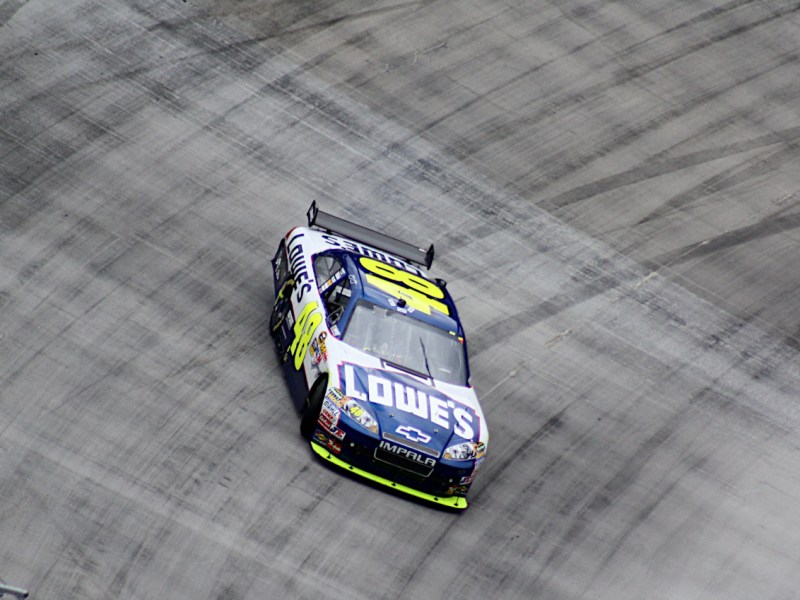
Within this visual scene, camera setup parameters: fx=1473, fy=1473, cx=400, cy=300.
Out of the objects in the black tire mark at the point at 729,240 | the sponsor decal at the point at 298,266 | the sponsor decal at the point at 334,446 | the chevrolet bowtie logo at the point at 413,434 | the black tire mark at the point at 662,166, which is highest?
the sponsor decal at the point at 298,266

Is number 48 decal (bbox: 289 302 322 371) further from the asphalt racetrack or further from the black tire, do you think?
the black tire

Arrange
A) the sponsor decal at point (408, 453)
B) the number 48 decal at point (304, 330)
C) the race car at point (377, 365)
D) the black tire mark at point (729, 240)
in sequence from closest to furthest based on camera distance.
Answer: the sponsor decal at point (408, 453)
the race car at point (377, 365)
the number 48 decal at point (304, 330)
the black tire mark at point (729, 240)

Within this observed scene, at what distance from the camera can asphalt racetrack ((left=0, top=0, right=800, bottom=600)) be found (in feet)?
47.1

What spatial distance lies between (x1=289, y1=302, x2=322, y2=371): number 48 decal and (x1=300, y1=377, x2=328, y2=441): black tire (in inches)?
26.8

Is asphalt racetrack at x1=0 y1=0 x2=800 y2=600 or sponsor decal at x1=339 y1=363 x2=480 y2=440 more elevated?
sponsor decal at x1=339 y1=363 x2=480 y2=440

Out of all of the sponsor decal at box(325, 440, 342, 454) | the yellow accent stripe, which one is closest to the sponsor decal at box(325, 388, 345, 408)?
the sponsor decal at box(325, 440, 342, 454)

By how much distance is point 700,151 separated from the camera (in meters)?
22.5

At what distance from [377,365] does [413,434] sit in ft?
3.23

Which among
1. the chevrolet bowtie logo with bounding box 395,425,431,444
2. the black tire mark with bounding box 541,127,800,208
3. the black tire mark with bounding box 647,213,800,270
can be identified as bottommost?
the black tire mark with bounding box 647,213,800,270

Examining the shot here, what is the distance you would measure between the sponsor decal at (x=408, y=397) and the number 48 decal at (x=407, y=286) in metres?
1.24

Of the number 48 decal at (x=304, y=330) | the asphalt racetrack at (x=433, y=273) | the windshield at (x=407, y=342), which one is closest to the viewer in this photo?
the asphalt racetrack at (x=433, y=273)

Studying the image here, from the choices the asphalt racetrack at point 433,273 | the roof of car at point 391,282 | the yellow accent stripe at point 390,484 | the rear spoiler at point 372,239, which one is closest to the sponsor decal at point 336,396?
the yellow accent stripe at point 390,484

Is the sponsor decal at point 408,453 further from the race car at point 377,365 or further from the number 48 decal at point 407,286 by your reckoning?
the number 48 decal at point 407,286

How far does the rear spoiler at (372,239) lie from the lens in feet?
57.6
